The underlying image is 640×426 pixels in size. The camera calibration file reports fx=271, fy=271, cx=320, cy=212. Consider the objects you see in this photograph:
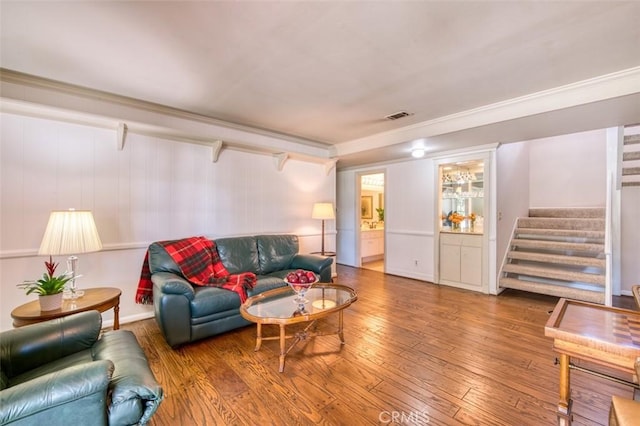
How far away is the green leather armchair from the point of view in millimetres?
1010

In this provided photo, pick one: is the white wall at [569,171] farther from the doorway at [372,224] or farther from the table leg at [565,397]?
the table leg at [565,397]

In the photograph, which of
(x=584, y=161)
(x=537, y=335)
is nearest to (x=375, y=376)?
(x=537, y=335)

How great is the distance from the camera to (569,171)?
5.25 meters

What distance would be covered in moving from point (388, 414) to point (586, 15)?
276 centimetres

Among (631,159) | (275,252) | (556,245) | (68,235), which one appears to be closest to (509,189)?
(556,245)

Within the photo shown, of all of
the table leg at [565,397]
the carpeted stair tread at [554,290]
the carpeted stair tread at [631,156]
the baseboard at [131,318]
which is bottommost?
the baseboard at [131,318]

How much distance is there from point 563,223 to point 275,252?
496cm

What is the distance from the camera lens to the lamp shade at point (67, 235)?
77.8 inches

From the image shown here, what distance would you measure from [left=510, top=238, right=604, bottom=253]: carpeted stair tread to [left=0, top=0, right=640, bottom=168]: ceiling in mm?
1852

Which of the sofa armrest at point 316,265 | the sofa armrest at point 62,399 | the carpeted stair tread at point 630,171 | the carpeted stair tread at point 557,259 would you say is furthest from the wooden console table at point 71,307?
the carpeted stair tread at point 630,171

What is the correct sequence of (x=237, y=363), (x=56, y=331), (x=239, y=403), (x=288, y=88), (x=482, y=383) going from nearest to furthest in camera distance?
(x=56, y=331) < (x=239, y=403) < (x=482, y=383) < (x=237, y=363) < (x=288, y=88)

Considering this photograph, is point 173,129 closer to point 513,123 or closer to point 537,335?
point 513,123

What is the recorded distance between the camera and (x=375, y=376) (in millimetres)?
2068

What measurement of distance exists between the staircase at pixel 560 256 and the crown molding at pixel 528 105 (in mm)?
2525
